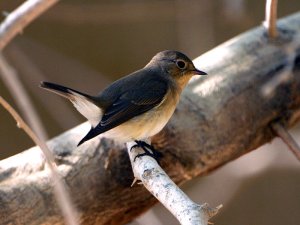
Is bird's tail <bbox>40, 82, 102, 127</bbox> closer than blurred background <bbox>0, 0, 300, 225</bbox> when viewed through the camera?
Yes

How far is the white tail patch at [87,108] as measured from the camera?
3110 millimetres

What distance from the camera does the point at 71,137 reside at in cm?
338

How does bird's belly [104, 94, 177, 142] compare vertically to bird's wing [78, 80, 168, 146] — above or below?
below

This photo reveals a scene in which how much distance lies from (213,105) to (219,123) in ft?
0.33

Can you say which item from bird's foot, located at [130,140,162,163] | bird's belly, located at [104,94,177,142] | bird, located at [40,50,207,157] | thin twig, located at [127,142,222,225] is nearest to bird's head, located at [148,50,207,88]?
bird, located at [40,50,207,157]

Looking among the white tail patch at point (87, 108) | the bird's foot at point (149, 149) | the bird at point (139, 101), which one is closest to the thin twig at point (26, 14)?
the bird at point (139, 101)

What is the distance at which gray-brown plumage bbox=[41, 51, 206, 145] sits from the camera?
3.18 metres

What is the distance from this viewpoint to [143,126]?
3.33 meters

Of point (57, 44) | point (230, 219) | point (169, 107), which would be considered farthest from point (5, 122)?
point (169, 107)

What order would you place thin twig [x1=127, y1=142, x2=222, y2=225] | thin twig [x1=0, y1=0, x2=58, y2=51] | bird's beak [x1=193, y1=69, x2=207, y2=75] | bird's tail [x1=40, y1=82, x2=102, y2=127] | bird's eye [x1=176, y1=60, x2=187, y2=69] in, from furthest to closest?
bird's eye [x1=176, y1=60, x2=187, y2=69] < bird's beak [x1=193, y1=69, x2=207, y2=75] < bird's tail [x1=40, y1=82, x2=102, y2=127] < thin twig [x1=0, y1=0, x2=58, y2=51] < thin twig [x1=127, y1=142, x2=222, y2=225]

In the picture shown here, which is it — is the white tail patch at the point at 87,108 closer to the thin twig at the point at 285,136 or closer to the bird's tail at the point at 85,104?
the bird's tail at the point at 85,104

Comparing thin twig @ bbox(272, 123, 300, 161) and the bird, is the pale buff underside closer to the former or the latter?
the bird

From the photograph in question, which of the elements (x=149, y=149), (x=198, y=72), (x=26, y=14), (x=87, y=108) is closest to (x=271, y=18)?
(x=198, y=72)

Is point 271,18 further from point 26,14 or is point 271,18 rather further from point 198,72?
point 26,14
